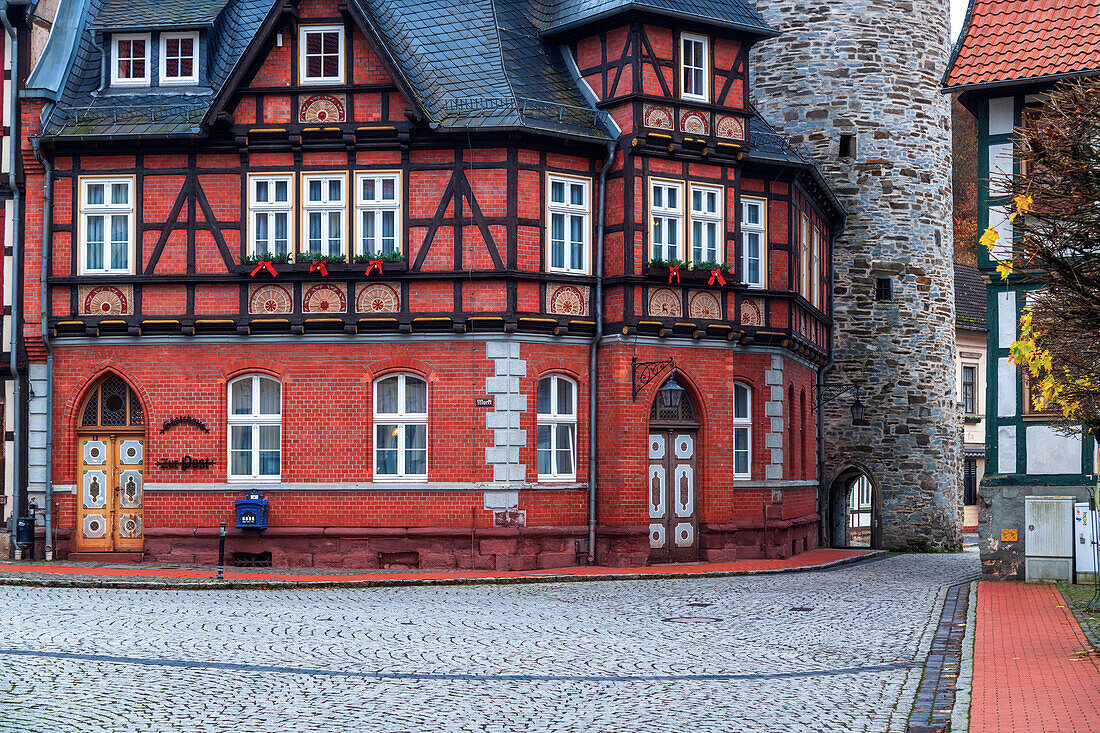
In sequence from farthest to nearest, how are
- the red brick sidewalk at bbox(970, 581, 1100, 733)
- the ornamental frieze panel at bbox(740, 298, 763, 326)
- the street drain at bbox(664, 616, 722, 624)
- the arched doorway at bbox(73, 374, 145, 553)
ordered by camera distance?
the ornamental frieze panel at bbox(740, 298, 763, 326), the arched doorway at bbox(73, 374, 145, 553), the street drain at bbox(664, 616, 722, 624), the red brick sidewalk at bbox(970, 581, 1100, 733)

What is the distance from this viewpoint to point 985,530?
22.5 meters

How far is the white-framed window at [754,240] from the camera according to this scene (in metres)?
27.1

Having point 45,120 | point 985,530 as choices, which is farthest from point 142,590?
point 985,530

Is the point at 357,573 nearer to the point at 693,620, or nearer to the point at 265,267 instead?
the point at 265,267

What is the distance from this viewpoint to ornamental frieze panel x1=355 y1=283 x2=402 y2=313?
77.2 feet

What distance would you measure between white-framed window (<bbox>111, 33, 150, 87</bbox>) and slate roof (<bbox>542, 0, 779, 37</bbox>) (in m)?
7.29

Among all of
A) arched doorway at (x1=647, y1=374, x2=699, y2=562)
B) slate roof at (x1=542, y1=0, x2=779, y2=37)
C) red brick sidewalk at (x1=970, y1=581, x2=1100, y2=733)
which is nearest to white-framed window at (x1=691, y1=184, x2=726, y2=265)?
arched doorway at (x1=647, y1=374, x2=699, y2=562)

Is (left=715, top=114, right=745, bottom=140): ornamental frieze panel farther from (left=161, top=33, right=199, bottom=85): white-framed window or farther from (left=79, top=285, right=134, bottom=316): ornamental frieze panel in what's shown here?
(left=79, top=285, right=134, bottom=316): ornamental frieze panel

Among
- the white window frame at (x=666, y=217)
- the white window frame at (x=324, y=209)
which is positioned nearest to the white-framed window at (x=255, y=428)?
the white window frame at (x=324, y=209)

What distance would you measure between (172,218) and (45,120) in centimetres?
286

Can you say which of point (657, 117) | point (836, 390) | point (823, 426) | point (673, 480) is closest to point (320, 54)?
point (657, 117)

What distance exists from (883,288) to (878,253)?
0.87m

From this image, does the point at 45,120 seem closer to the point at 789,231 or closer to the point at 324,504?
the point at 324,504

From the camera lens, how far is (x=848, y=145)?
34344 mm
